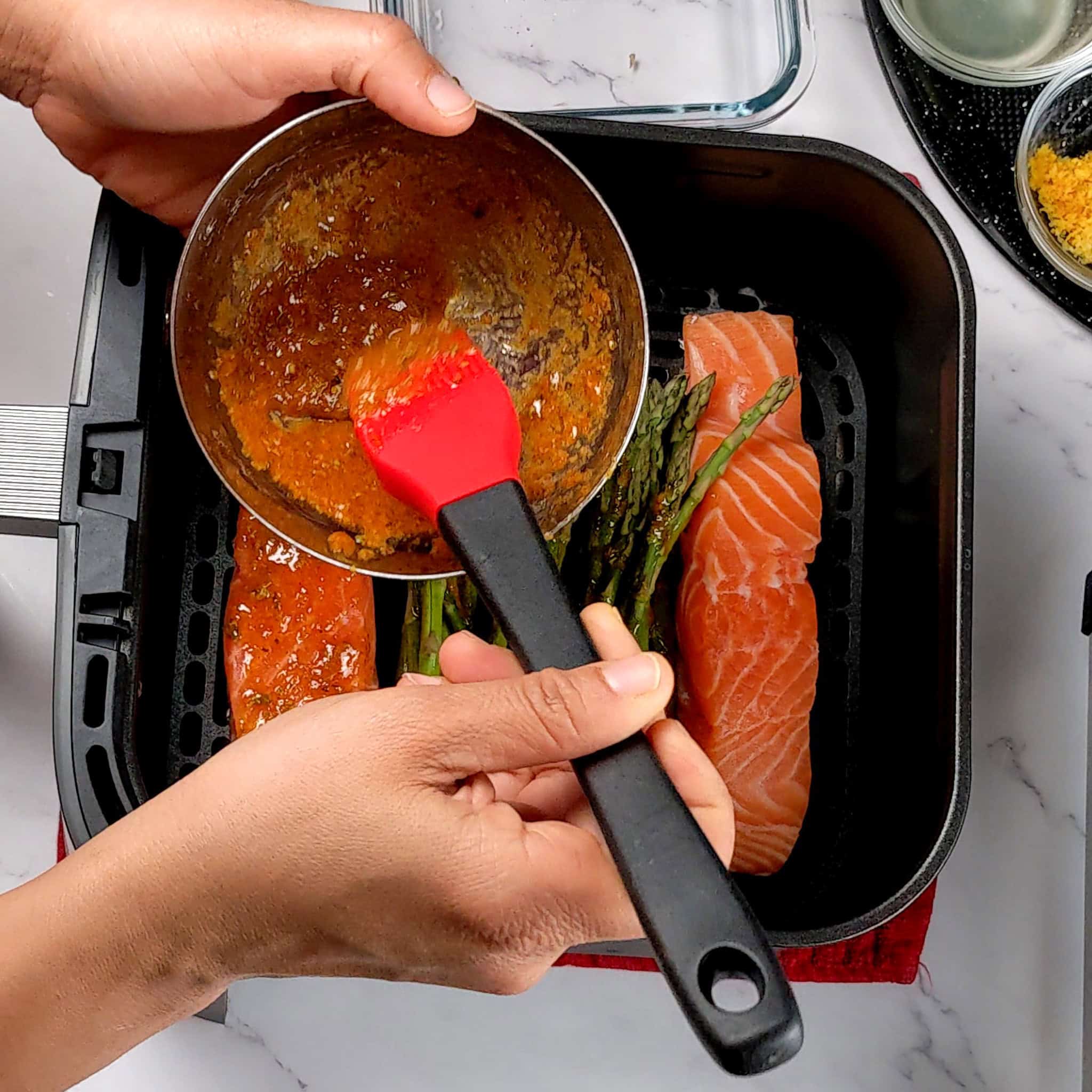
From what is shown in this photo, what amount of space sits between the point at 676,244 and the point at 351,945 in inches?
30.9

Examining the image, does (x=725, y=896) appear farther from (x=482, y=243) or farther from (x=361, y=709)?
(x=482, y=243)

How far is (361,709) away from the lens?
2.24 ft

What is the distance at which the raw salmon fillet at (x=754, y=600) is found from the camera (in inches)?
43.3

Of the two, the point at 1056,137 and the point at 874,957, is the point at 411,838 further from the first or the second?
the point at 1056,137

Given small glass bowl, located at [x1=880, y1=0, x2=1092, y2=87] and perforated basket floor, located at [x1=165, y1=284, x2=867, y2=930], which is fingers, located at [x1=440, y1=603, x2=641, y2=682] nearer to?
perforated basket floor, located at [x1=165, y1=284, x2=867, y2=930]

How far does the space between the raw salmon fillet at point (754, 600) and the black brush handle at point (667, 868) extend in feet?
1.35

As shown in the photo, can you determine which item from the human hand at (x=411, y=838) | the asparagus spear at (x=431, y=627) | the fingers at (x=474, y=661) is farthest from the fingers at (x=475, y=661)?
the asparagus spear at (x=431, y=627)

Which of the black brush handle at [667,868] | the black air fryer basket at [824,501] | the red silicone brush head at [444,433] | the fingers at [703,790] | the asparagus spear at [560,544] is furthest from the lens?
the asparagus spear at [560,544]

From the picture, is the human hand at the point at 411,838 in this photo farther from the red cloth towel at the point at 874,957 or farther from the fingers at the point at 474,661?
the red cloth towel at the point at 874,957

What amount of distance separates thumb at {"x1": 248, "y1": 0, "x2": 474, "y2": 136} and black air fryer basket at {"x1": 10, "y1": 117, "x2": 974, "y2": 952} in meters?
0.17

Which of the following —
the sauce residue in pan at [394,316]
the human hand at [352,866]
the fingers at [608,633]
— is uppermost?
the sauce residue in pan at [394,316]

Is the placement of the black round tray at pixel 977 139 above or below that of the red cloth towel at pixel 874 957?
above

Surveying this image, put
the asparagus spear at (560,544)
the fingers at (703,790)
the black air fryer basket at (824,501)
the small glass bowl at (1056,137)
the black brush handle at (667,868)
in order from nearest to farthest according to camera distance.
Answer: the black brush handle at (667,868), the fingers at (703,790), the black air fryer basket at (824,501), the asparagus spear at (560,544), the small glass bowl at (1056,137)

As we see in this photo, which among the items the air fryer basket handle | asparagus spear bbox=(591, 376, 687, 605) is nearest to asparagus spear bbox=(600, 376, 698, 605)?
asparagus spear bbox=(591, 376, 687, 605)
